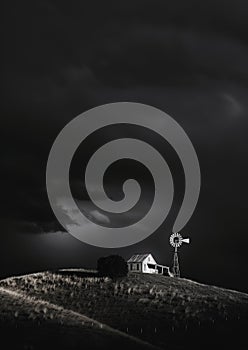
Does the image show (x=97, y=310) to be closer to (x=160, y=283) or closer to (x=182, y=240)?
(x=160, y=283)

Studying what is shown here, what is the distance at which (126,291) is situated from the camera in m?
86.5

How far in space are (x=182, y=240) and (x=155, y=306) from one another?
31510 millimetres

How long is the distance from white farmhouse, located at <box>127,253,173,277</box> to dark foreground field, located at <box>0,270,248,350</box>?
43.4 feet

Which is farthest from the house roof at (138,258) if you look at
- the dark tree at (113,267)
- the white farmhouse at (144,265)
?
the dark tree at (113,267)

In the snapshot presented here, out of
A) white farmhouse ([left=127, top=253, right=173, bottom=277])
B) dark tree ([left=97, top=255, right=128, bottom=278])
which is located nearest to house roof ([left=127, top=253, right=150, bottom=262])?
white farmhouse ([left=127, top=253, right=173, bottom=277])

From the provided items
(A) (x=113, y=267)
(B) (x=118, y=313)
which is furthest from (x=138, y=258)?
(B) (x=118, y=313)

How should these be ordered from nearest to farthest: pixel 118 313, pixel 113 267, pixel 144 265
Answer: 1. pixel 118 313
2. pixel 113 267
3. pixel 144 265

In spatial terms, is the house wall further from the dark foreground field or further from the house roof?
the dark foreground field

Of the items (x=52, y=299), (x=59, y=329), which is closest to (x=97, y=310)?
(x=52, y=299)

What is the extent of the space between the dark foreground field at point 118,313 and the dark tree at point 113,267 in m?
1.59

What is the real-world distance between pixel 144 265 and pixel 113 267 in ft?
60.3

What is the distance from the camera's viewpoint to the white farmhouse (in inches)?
4451

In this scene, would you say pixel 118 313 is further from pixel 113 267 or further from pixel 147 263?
pixel 147 263

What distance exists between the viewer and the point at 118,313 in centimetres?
7481
